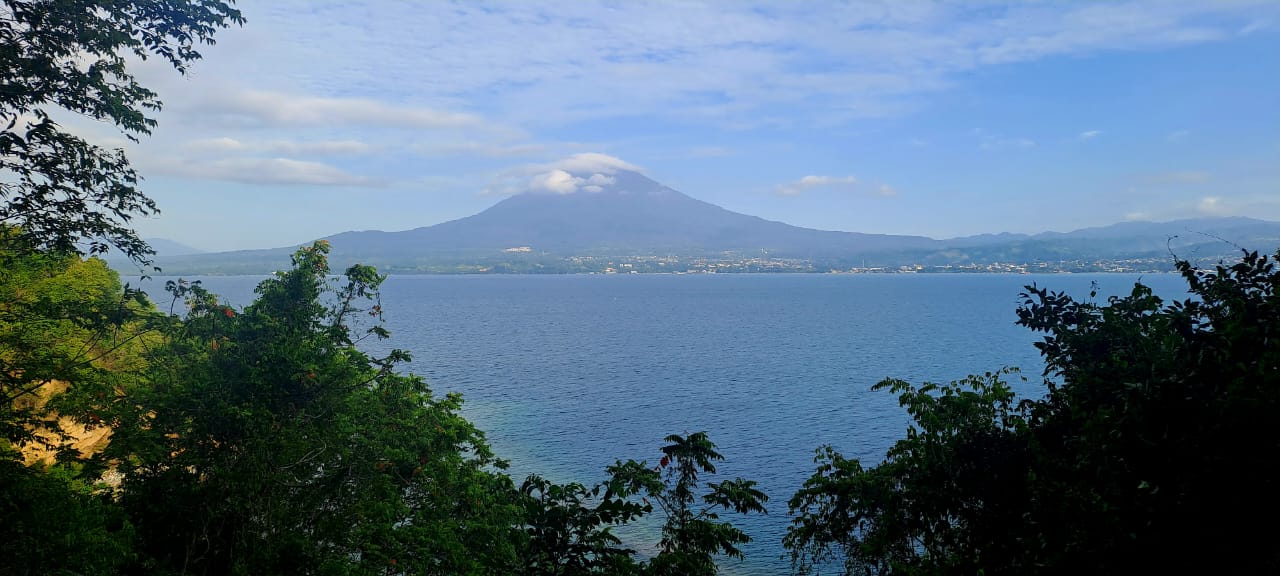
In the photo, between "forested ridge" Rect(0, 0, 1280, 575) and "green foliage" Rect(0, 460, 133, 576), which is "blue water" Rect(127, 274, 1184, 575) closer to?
"forested ridge" Rect(0, 0, 1280, 575)

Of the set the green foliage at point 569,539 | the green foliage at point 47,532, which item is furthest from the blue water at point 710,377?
the green foliage at point 47,532

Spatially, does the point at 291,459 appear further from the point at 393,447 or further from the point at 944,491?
the point at 944,491

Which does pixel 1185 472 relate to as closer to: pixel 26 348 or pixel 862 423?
pixel 26 348

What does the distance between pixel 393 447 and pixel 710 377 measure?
5473 cm

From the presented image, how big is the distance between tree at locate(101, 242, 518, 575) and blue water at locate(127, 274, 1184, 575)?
1467 centimetres

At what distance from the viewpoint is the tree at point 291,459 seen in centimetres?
1672

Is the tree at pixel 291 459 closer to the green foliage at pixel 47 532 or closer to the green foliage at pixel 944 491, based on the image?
the green foliage at pixel 47 532

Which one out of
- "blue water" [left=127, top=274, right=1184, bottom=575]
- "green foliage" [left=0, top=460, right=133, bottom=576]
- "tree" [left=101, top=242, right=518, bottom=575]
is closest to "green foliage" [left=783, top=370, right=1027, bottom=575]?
"tree" [left=101, top=242, right=518, bottom=575]

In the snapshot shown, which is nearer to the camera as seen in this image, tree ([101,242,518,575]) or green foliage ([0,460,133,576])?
green foliage ([0,460,133,576])

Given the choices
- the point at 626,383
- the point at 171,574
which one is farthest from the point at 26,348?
the point at 626,383

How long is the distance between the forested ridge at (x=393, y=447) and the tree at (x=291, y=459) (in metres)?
0.08

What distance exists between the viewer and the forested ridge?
9.62 m

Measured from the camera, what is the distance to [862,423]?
51062 millimetres

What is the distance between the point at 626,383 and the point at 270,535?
55.9m
